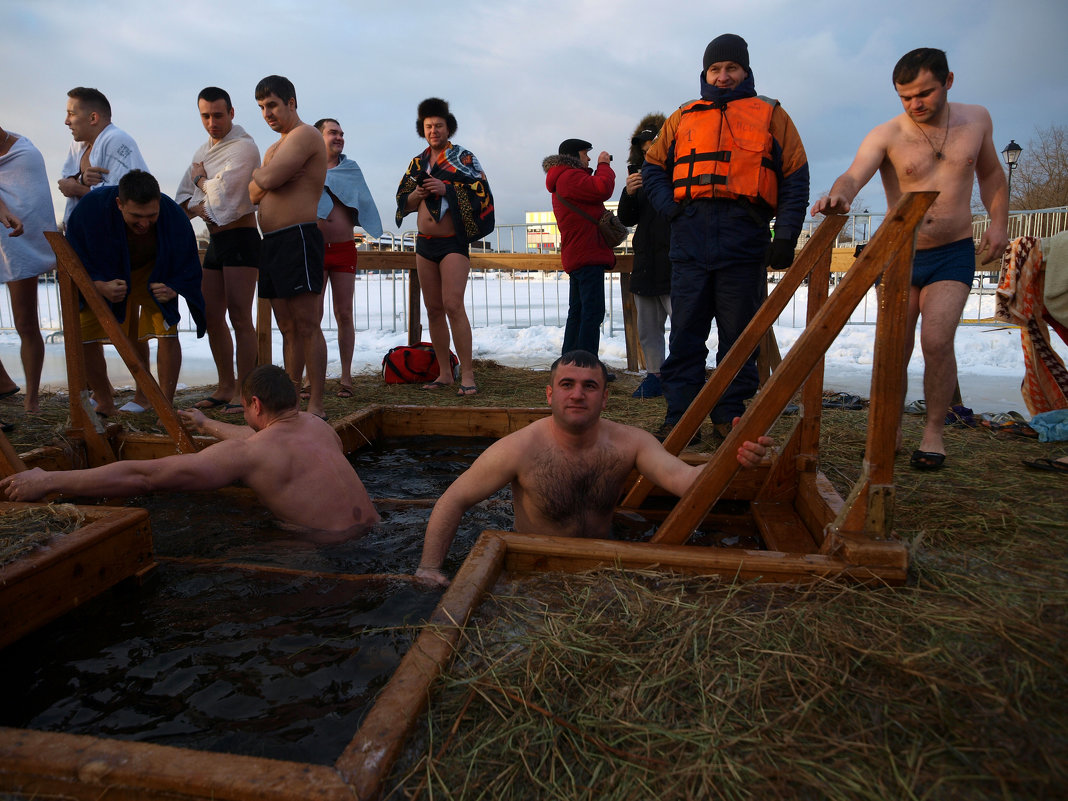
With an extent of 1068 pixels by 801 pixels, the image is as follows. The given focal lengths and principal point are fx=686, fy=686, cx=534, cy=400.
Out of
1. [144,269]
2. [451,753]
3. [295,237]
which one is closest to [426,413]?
[295,237]

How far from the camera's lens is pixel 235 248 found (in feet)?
18.0

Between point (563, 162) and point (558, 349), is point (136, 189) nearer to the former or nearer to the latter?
point (563, 162)

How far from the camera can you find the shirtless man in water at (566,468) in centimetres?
283

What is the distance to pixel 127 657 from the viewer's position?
7.72 ft

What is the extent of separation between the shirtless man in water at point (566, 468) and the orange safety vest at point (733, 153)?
6.33 feet

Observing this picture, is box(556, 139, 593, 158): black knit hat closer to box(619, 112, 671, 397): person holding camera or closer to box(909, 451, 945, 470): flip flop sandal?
box(619, 112, 671, 397): person holding camera

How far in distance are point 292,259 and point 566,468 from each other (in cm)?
302

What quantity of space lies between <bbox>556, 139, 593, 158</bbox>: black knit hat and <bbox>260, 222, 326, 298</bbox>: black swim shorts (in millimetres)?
2708

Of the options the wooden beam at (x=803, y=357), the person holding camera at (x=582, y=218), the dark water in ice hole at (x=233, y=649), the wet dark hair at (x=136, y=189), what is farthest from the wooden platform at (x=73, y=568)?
the person holding camera at (x=582, y=218)

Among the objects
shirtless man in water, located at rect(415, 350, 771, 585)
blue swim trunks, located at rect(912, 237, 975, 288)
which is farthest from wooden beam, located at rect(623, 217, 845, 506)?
blue swim trunks, located at rect(912, 237, 975, 288)

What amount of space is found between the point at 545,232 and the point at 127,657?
54.2ft

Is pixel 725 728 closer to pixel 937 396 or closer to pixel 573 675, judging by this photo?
pixel 573 675

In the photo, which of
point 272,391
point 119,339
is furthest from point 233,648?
point 119,339

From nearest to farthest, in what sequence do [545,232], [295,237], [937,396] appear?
[937,396] < [295,237] < [545,232]
